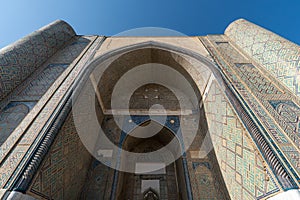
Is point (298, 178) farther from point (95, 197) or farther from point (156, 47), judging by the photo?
point (156, 47)

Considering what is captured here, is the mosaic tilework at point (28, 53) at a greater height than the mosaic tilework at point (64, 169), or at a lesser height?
greater

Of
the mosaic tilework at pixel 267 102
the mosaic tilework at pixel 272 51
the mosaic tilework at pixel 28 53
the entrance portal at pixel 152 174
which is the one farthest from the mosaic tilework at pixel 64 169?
the mosaic tilework at pixel 272 51

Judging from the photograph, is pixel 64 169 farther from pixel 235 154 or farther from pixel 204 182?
pixel 235 154

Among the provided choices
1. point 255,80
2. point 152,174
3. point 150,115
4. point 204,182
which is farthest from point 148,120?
point 255,80

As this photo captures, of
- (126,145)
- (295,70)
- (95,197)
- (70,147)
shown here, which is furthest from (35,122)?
(295,70)

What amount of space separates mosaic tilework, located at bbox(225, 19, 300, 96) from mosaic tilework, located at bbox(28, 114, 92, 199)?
11.3ft

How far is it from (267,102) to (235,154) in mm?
882

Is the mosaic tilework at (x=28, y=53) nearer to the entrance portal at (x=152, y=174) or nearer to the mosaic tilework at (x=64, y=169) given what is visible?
the mosaic tilework at (x=64, y=169)

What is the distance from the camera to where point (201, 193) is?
2.69 m

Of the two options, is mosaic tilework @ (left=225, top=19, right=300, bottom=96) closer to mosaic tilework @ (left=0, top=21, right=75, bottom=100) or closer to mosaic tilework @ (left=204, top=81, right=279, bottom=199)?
mosaic tilework @ (left=204, top=81, right=279, bottom=199)

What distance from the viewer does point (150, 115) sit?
12.8ft

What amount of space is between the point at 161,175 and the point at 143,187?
0.48 m

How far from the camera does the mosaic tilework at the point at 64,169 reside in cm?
184

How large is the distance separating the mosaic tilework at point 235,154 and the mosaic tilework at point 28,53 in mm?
3433
